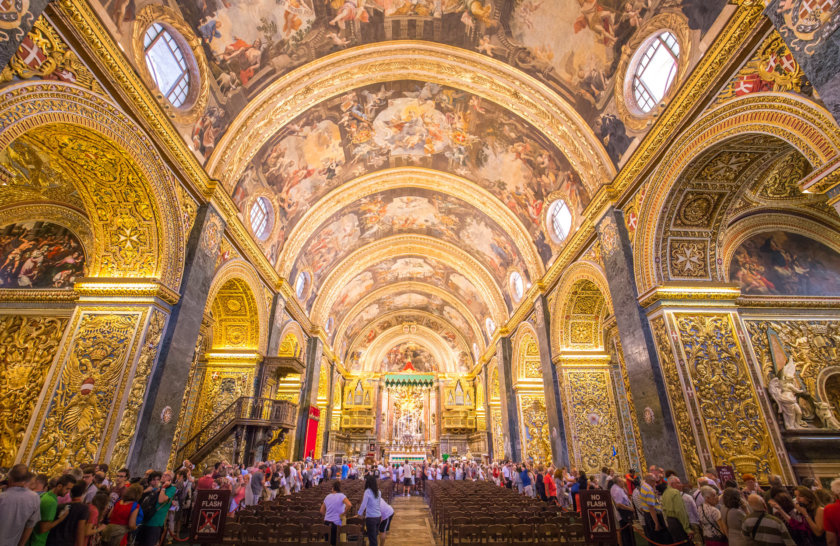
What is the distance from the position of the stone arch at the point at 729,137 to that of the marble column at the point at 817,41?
0.82 metres

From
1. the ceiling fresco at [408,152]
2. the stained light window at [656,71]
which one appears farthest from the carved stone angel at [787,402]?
the stained light window at [656,71]

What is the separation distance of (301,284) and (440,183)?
26.6 feet

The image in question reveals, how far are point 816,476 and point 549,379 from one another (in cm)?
719

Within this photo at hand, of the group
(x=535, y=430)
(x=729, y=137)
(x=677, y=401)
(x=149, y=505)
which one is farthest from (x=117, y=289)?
(x=535, y=430)

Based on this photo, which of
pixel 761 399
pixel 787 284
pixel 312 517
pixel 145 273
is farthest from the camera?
pixel 787 284

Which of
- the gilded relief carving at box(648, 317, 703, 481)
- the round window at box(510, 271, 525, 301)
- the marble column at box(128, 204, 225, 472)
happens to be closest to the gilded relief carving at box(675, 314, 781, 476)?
the gilded relief carving at box(648, 317, 703, 481)

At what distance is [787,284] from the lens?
1017cm

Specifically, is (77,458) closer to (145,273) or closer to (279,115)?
(145,273)

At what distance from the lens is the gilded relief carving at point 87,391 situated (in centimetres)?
692

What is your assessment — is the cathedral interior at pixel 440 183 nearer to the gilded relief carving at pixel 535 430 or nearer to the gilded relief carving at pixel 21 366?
the gilded relief carving at pixel 21 366

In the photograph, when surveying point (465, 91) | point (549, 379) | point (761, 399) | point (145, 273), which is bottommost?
point (761, 399)

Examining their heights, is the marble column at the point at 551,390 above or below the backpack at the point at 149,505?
above

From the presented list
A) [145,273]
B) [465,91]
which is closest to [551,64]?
[465,91]

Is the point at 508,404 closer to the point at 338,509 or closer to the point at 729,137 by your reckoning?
the point at 338,509
